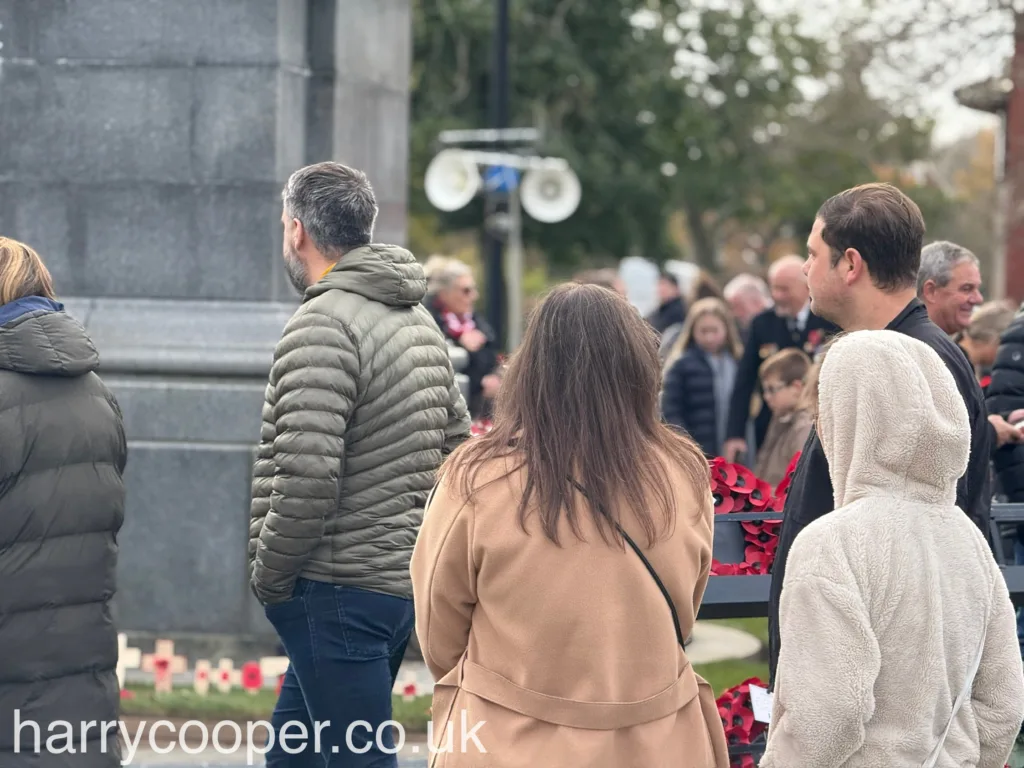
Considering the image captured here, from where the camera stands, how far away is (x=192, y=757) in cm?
630

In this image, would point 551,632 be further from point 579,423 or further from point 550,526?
point 579,423

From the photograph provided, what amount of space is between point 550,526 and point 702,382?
7.54m

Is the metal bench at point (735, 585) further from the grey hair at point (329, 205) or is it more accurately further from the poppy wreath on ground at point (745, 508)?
the grey hair at point (329, 205)

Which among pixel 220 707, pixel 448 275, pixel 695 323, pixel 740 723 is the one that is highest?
pixel 448 275

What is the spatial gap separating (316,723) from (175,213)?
413 centimetres

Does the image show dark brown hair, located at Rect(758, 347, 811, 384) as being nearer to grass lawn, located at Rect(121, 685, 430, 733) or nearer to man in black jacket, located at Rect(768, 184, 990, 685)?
grass lawn, located at Rect(121, 685, 430, 733)

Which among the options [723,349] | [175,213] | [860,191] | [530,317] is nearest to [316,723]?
[530,317]

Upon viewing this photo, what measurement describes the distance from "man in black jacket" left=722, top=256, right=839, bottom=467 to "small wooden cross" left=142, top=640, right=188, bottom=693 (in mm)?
3852

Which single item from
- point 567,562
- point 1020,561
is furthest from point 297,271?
point 1020,561

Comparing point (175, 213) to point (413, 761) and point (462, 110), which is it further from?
point (462, 110)

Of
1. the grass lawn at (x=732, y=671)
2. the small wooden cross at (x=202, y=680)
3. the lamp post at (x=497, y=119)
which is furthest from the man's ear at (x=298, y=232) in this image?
the lamp post at (x=497, y=119)

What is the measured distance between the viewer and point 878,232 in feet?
12.7

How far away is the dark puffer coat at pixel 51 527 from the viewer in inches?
171

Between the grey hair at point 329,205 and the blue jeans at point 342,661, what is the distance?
95cm
